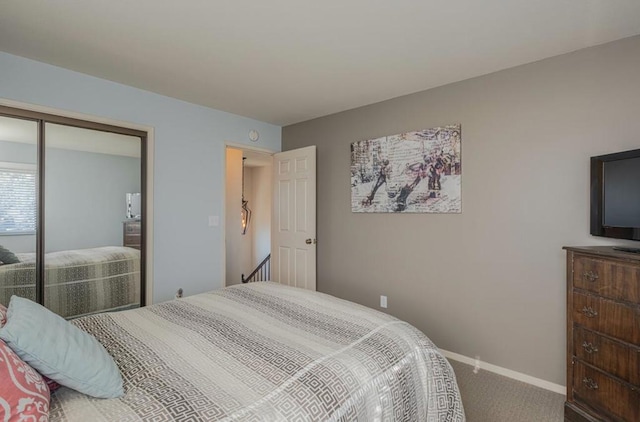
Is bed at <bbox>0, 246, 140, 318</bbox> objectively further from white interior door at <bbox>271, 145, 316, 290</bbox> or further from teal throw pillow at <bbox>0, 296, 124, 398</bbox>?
teal throw pillow at <bbox>0, 296, 124, 398</bbox>

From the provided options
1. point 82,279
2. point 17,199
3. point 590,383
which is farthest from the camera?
point 82,279

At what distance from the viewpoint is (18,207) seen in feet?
7.75

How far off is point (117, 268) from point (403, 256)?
2.75 metres

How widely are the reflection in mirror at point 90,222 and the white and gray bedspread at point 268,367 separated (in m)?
1.16

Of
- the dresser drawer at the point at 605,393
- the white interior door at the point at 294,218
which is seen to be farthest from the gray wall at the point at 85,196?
the dresser drawer at the point at 605,393

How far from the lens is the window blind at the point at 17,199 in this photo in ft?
7.57

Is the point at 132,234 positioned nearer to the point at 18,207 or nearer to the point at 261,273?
the point at 18,207

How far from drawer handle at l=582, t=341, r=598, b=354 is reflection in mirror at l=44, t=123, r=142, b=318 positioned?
11.6 feet

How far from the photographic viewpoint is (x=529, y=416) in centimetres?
197

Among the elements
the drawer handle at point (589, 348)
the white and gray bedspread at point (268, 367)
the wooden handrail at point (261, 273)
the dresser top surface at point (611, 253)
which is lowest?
the wooden handrail at point (261, 273)

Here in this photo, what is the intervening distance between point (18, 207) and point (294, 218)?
97.8 inches

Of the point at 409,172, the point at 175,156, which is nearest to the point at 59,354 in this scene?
the point at 175,156

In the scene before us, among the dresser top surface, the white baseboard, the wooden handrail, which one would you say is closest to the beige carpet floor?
the white baseboard

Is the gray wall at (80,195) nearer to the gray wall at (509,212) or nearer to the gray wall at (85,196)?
the gray wall at (85,196)
